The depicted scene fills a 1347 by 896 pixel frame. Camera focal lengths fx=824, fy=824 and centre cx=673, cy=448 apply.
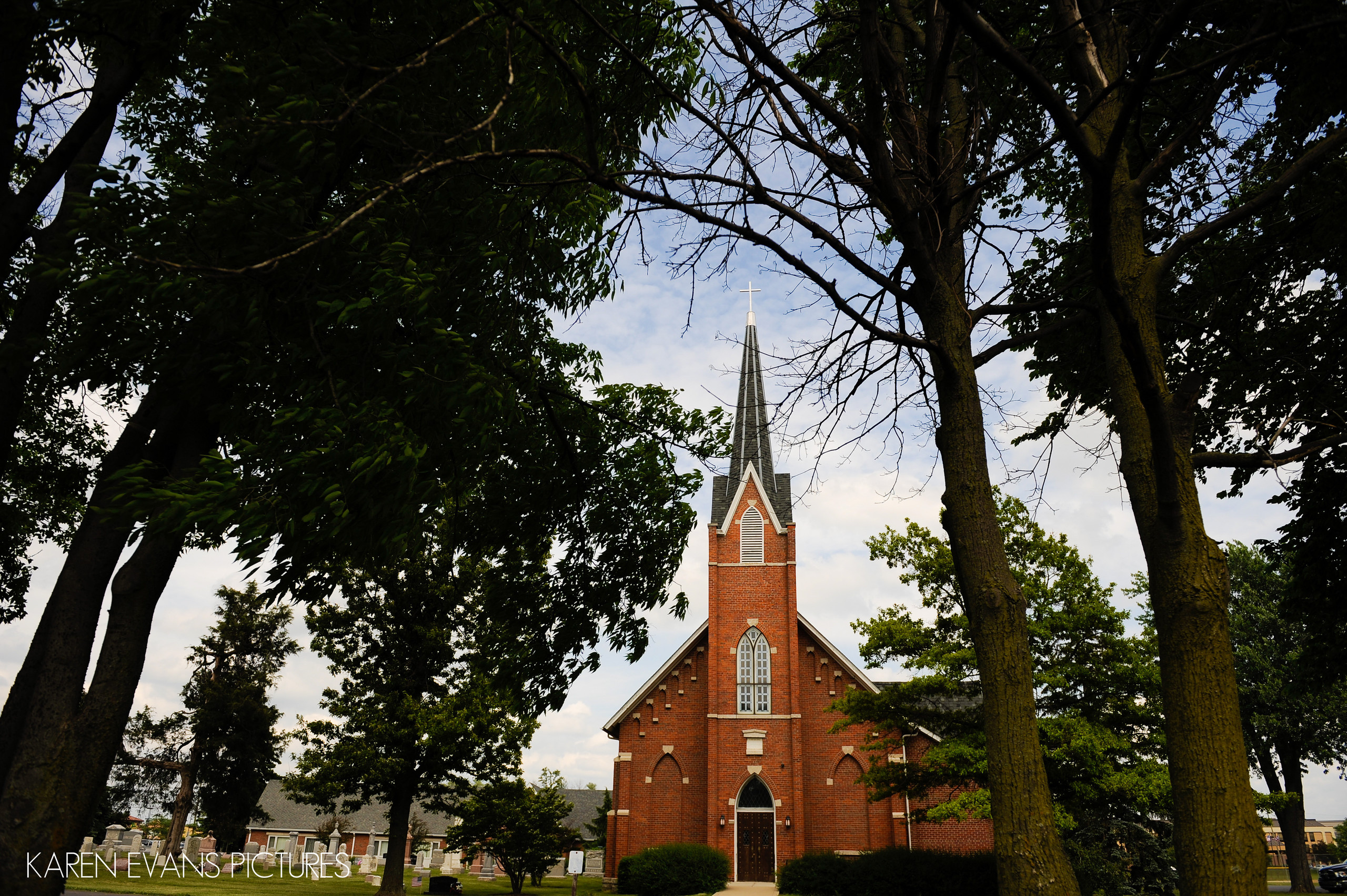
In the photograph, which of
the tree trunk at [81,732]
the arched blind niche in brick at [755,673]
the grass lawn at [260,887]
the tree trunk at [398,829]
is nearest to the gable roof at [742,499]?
the arched blind niche in brick at [755,673]

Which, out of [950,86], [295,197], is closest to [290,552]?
[295,197]

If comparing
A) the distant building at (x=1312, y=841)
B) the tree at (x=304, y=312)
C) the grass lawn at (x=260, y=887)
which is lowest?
the distant building at (x=1312, y=841)

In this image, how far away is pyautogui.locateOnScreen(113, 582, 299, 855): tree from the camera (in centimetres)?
4275

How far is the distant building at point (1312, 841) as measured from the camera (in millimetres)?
54703

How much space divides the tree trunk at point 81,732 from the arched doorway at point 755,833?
2610 centimetres

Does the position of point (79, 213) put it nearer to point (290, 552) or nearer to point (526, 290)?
point (290, 552)

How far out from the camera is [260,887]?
95.2 ft

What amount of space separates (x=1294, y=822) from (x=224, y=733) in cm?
5031

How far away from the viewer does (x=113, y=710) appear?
22.3 feet

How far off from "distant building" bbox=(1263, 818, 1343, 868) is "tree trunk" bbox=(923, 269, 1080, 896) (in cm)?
3739

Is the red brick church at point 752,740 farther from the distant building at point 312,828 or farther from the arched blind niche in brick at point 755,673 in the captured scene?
the distant building at point 312,828

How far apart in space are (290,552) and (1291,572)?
1461cm

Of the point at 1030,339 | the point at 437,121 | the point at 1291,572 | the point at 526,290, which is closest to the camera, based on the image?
the point at 1030,339

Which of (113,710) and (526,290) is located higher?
(526,290)
